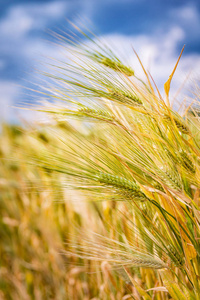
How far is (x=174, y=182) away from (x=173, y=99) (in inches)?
Answer: 7.3

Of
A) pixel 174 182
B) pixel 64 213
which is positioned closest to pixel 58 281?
pixel 64 213

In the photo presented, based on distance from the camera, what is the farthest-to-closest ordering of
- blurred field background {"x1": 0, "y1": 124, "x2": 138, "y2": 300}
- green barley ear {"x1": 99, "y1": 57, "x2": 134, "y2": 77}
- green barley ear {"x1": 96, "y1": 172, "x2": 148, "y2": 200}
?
blurred field background {"x1": 0, "y1": 124, "x2": 138, "y2": 300} < green barley ear {"x1": 99, "y1": 57, "x2": 134, "y2": 77} < green barley ear {"x1": 96, "y1": 172, "x2": 148, "y2": 200}

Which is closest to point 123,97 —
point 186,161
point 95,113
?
point 95,113

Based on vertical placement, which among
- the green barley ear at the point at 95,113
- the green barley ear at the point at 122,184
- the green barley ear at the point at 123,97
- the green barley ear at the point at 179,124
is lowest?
the green barley ear at the point at 122,184

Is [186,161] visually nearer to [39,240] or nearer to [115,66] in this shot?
[115,66]

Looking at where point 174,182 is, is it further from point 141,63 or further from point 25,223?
point 25,223

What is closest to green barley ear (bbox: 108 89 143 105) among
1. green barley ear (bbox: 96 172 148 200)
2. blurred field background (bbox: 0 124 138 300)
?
green barley ear (bbox: 96 172 148 200)

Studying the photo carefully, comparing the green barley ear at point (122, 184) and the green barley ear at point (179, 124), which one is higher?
the green barley ear at point (179, 124)

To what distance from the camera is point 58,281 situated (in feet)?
4.25

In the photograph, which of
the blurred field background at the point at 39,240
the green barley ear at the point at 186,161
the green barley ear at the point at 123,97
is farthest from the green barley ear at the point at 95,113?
the blurred field background at the point at 39,240

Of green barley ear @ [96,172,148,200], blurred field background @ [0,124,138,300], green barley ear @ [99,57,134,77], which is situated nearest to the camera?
green barley ear @ [96,172,148,200]

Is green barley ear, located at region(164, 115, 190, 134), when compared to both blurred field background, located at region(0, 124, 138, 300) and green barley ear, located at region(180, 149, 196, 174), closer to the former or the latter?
green barley ear, located at region(180, 149, 196, 174)

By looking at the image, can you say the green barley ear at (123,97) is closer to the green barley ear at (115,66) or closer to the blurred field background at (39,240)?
the green barley ear at (115,66)

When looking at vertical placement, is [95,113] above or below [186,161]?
above
